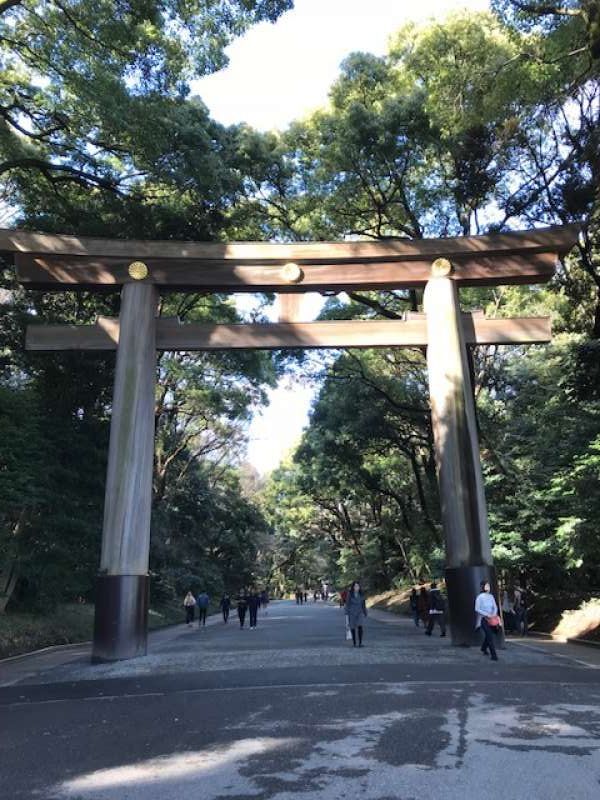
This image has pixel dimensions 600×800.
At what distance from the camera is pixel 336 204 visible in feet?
60.4

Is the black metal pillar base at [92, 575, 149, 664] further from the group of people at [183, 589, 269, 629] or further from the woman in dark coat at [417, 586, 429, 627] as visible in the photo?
the group of people at [183, 589, 269, 629]

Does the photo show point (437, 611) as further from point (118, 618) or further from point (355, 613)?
point (118, 618)

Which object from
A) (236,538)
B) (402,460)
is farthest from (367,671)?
(236,538)

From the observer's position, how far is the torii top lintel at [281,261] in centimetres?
1289

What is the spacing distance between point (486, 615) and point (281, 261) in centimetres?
788

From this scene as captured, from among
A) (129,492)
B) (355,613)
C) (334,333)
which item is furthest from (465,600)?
(129,492)

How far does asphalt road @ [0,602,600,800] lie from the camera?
4203 mm

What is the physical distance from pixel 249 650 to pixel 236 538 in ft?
89.1

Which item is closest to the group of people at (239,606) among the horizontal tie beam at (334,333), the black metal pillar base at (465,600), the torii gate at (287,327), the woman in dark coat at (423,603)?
the woman in dark coat at (423,603)

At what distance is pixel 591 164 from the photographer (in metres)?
13.8

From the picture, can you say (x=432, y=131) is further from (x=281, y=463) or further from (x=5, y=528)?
(x=281, y=463)

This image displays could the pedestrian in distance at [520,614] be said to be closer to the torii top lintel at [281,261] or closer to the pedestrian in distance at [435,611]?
the pedestrian in distance at [435,611]

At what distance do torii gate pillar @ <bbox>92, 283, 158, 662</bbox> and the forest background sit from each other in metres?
2.96

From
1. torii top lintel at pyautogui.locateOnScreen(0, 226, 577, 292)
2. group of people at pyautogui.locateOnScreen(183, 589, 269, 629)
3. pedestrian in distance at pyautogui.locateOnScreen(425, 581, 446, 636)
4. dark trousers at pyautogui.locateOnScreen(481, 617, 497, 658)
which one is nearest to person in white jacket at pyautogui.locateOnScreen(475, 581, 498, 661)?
dark trousers at pyautogui.locateOnScreen(481, 617, 497, 658)
